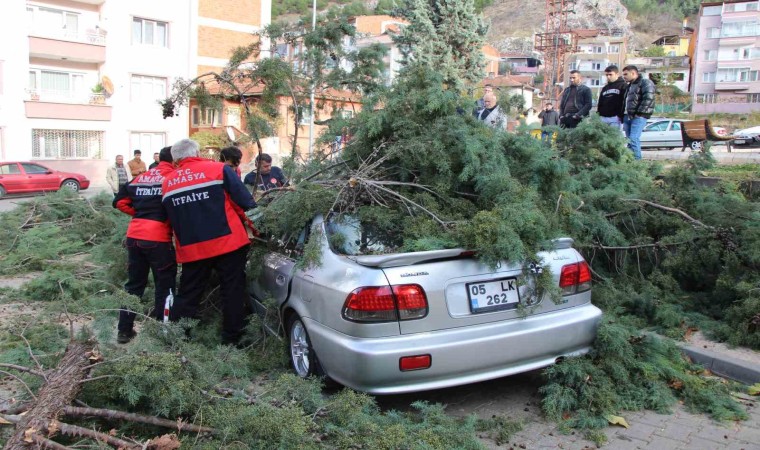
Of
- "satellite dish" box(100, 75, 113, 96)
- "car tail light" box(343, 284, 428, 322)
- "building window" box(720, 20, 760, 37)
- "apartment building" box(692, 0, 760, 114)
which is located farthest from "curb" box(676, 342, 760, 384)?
"building window" box(720, 20, 760, 37)

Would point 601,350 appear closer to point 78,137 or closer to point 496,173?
point 496,173

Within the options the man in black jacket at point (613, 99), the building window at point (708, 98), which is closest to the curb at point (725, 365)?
the man in black jacket at point (613, 99)

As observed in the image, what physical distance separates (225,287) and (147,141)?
3497 cm

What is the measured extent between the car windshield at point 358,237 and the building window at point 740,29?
99467 millimetres

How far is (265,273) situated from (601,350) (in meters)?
2.73

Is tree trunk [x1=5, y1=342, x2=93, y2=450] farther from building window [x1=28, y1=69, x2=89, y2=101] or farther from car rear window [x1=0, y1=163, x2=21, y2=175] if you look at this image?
building window [x1=28, y1=69, x2=89, y2=101]

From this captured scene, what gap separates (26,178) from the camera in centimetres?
2644

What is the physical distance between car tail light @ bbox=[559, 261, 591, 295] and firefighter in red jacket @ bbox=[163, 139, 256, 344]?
2.52 m

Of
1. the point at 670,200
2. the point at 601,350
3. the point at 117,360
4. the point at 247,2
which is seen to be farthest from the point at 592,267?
the point at 247,2

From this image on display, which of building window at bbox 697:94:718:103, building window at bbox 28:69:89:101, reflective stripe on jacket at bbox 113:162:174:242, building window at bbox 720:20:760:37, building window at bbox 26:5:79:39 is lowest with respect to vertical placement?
reflective stripe on jacket at bbox 113:162:174:242

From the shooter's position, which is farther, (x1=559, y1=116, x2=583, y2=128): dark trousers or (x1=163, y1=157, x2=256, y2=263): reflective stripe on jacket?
(x1=559, y1=116, x2=583, y2=128): dark trousers

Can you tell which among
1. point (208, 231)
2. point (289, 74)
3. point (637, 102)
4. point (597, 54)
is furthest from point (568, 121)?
point (597, 54)

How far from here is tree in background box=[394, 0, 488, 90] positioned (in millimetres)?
32219

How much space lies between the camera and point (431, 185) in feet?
16.3
